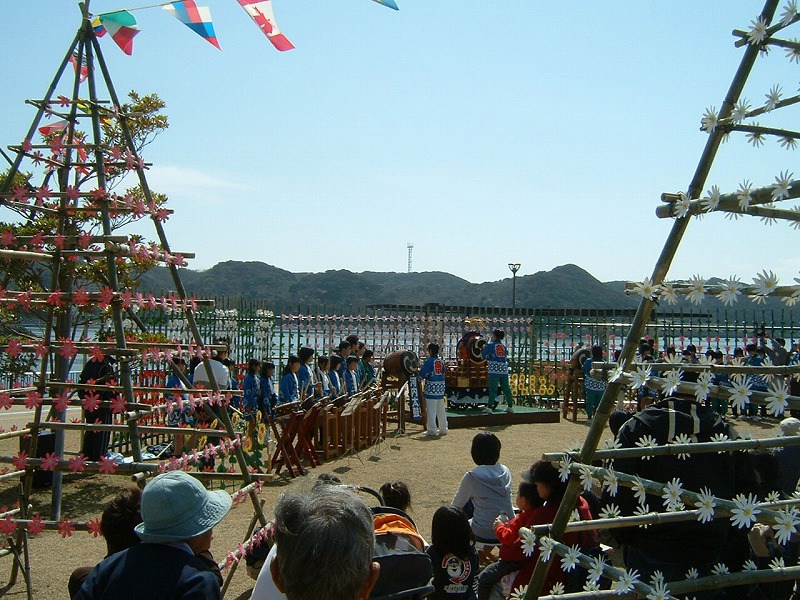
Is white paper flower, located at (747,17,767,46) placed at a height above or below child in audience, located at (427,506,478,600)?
above

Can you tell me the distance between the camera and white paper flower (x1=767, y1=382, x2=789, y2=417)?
2.36 metres

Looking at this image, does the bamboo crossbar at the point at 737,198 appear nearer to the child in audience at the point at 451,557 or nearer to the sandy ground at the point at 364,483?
the sandy ground at the point at 364,483

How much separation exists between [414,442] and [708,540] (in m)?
9.38

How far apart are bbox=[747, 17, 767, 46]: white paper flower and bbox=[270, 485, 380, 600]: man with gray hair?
204cm

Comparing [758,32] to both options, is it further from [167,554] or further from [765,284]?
[167,554]

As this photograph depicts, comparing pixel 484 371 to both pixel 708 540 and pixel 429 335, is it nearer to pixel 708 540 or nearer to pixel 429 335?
pixel 429 335

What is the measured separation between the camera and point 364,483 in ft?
29.9

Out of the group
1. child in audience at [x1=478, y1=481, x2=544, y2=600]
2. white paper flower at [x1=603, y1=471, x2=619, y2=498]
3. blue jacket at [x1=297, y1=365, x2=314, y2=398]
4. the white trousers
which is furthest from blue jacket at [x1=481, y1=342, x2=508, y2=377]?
white paper flower at [x1=603, y1=471, x2=619, y2=498]

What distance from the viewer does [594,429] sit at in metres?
2.62

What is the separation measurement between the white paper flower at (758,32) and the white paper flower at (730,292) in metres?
0.84

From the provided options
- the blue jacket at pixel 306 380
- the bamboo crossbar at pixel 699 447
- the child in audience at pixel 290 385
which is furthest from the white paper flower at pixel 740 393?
the blue jacket at pixel 306 380

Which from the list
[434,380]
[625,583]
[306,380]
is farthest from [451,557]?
[434,380]

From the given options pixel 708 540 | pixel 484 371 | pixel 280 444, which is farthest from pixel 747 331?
pixel 708 540

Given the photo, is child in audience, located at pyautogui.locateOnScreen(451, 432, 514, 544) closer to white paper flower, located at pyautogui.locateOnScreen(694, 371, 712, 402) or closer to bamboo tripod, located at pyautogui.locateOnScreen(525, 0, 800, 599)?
bamboo tripod, located at pyautogui.locateOnScreen(525, 0, 800, 599)
